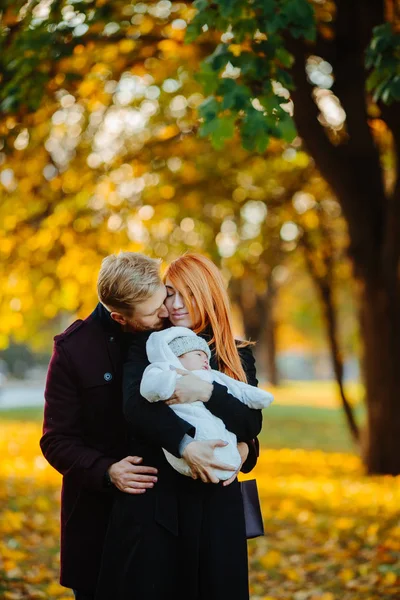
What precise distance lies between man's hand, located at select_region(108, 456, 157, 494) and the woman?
0.13ft

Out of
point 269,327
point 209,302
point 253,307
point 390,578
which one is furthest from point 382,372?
point 269,327

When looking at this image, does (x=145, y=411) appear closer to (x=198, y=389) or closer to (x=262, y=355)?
(x=198, y=389)

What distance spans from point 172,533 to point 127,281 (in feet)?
3.16

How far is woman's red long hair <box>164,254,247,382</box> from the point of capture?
3.07 m

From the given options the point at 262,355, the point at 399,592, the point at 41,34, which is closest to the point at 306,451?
the point at 399,592

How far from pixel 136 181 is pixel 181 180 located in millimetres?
641

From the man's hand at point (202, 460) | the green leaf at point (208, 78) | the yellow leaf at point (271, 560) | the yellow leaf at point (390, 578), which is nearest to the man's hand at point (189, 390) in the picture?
the man's hand at point (202, 460)

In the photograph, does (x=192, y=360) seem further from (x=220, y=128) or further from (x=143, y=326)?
(x=220, y=128)

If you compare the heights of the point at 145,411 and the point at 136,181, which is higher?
the point at 145,411

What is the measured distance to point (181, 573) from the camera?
2.91 m

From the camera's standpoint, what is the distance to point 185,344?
2.94m

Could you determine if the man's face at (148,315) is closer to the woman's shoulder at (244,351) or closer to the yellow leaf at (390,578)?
the woman's shoulder at (244,351)

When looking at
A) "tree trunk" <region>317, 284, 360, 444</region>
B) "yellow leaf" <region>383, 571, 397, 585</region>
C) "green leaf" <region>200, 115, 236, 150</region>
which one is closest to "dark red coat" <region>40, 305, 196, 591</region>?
"green leaf" <region>200, 115, 236, 150</region>

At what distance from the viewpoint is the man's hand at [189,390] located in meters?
2.82
